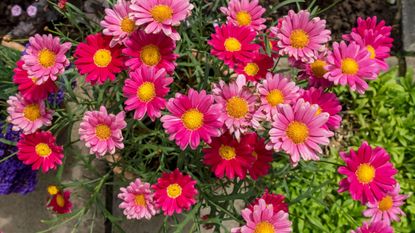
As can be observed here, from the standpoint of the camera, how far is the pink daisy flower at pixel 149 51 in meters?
1.16

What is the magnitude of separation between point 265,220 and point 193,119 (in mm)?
321

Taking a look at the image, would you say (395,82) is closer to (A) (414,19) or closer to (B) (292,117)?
(A) (414,19)

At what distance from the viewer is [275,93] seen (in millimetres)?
1184

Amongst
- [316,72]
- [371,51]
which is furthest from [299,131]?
[371,51]

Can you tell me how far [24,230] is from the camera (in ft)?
6.24

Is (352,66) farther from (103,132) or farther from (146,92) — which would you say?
(103,132)

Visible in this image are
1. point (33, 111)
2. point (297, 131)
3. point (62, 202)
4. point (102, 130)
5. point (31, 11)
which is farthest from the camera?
point (31, 11)

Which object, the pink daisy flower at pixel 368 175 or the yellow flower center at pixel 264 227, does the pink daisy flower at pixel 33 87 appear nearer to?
the yellow flower center at pixel 264 227

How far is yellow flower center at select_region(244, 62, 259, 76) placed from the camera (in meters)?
1.24

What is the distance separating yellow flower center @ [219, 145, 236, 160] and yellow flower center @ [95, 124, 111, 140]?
0.30m

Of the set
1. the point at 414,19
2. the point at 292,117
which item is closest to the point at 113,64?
the point at 292,117

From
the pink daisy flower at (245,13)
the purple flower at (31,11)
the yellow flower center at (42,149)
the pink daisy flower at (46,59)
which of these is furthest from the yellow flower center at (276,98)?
the purple flower at (31,11)

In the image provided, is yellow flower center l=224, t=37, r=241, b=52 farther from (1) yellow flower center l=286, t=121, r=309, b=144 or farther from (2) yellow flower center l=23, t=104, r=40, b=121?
(2) yellow flower center l=23, t=104, r=40, b=121

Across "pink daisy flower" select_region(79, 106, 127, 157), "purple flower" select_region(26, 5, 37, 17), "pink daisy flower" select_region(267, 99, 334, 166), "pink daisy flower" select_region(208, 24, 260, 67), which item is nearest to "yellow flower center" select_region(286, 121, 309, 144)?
"pink daisy flower" select_region(267, 99, 334, 166)
